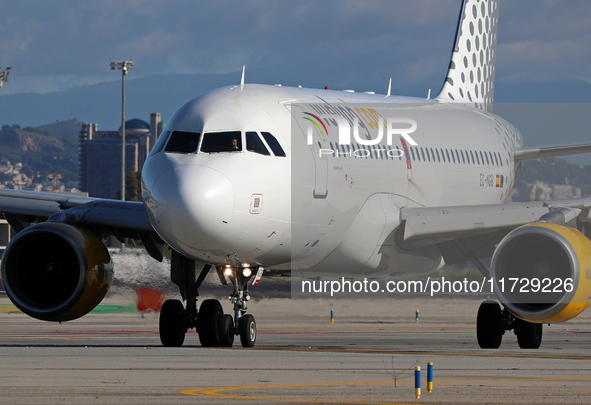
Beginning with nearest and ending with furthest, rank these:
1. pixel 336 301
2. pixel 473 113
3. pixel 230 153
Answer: pixel 230 153
pixel 473 113
pixel 336 301

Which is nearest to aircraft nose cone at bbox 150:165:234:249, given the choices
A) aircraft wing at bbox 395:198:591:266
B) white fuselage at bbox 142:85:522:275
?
white fuselage at bbox 142:85:522:275

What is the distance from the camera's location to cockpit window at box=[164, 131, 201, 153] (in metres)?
16.3

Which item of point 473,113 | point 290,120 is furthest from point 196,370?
point 473,113

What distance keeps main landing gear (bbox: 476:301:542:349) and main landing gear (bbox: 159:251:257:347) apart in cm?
476

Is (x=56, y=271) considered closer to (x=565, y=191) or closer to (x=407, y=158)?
(x=407, y=158)

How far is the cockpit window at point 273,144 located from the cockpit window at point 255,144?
0.54ft

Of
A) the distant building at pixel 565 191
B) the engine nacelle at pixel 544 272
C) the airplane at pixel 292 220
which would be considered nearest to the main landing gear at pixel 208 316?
the airplane at pixel 292 220

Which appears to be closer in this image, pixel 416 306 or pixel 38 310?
pixel 38 310

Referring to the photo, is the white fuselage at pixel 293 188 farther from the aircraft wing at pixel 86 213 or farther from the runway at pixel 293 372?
the aircraft wing at pixel 86 213

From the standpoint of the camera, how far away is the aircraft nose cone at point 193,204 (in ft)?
49.9

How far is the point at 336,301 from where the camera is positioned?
130ft

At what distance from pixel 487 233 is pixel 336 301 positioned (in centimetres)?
1967

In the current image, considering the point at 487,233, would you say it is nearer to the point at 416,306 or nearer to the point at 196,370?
the point at 196,370

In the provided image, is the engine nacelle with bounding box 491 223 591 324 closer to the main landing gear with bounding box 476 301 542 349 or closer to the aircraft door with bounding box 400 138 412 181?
the main landing gear with bounding box 476 301 542 349
